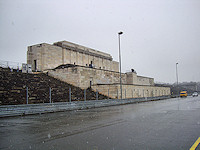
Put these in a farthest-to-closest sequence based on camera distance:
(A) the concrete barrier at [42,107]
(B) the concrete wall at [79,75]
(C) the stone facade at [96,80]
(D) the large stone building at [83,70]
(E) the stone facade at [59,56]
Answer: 1. (E) the stone facade at [59,56]
2. (D) the large stone building at [83,70]
3. (C) the stone facade at [96,80]
4. (B) the concrete wall at [79,75]
5. (A) the concrete barrier at [42,107]

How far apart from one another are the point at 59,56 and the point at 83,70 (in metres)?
16.4

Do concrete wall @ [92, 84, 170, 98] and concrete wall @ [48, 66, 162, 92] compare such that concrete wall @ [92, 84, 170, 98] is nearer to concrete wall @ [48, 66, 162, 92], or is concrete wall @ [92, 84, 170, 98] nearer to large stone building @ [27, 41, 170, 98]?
large stone building @ [27, 41, 170, 98]

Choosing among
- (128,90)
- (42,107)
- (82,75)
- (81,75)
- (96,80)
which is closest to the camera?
(42,107)

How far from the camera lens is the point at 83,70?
35.5m

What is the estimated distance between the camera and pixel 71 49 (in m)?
53.5

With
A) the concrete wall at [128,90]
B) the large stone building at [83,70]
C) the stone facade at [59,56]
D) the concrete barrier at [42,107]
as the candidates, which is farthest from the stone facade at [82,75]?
the concrete barrier at [42,107]

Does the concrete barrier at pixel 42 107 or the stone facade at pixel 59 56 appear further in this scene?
the stone facade at pixel 59 56

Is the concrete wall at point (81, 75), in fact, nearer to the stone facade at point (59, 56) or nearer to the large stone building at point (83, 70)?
the large stone building at point (83, 70)

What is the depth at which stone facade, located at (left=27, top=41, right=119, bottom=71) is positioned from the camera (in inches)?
1762

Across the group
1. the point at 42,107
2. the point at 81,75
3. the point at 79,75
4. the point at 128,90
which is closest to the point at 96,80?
the point at 81,75

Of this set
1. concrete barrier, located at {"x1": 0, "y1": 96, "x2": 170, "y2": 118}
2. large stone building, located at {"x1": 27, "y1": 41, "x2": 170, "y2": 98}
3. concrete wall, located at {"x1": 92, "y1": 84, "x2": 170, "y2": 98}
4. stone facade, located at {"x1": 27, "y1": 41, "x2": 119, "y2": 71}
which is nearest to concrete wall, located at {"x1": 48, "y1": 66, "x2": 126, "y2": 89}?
large stone building, located at {"x1": 27, "y1": 41, "x2": 170, "y2": 98}

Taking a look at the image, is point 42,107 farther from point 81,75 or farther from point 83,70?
point 83,70

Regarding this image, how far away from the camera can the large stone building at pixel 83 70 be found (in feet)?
115

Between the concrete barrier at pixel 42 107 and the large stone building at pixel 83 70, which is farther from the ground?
the large stone building at pixel 83 70
